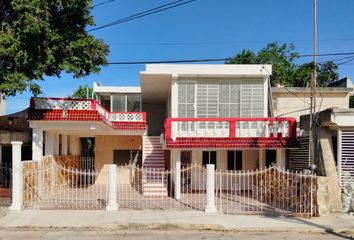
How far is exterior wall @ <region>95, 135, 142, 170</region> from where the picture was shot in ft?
80.2

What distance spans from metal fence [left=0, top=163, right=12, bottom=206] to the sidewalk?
6.82 ft

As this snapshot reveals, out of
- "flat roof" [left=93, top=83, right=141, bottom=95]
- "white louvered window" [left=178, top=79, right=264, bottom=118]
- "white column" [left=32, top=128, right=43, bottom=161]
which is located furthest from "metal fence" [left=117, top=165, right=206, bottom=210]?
"flat roof" [left=93, top=83, right=141, bottom=95]

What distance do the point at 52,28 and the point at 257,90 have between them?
30.9 ft

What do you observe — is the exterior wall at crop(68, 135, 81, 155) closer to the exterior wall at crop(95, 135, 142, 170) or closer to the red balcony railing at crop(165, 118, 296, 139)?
the exterior wall at crop(95, 135, 142, 170)

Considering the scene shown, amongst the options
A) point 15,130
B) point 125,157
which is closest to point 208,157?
point 125,157

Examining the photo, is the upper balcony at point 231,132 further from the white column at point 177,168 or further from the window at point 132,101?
the window at point 132,101

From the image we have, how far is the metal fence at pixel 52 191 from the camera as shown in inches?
579

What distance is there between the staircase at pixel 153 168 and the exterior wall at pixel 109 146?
6.47ft

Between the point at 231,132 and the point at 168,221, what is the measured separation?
6.48m

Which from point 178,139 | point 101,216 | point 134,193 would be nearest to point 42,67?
point 101,216

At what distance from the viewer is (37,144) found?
1695 centimetres

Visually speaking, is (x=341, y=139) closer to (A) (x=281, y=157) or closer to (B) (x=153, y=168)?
(A) (x=281, y=157)

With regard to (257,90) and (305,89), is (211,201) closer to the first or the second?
(257,90)

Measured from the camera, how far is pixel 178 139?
1742 centimetres
